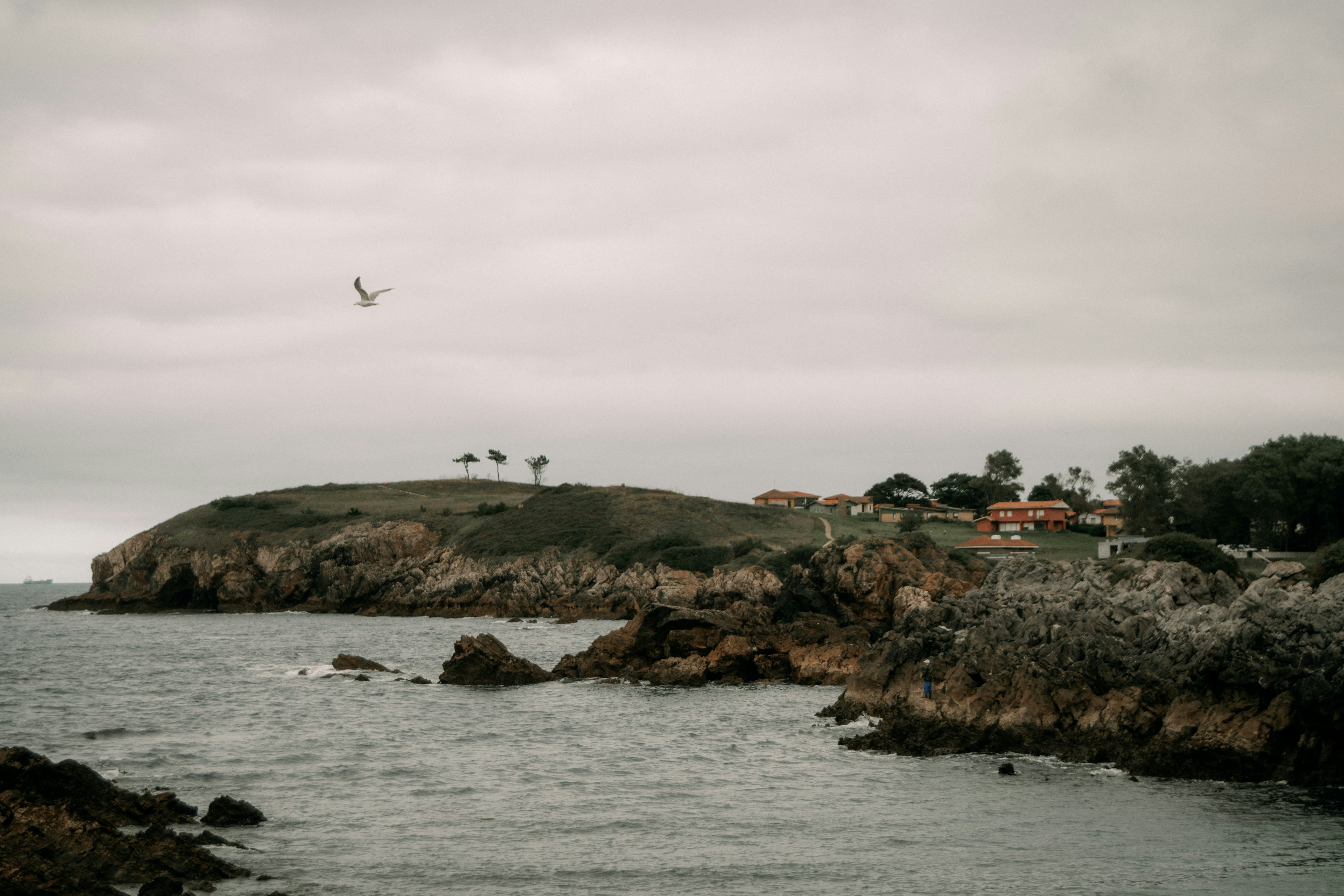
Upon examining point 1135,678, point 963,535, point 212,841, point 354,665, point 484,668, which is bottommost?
point 354,665

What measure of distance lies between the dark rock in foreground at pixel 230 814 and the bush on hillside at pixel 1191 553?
49073mm

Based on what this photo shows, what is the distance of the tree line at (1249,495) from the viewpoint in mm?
85000

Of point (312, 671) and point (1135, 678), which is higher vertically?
point (1135, 678)

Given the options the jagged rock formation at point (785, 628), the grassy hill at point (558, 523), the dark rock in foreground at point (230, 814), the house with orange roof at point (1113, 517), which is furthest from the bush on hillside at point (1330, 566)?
the house with orange roof at point (1113, 517)

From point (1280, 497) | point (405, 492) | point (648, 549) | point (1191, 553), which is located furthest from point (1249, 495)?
point (405, 492)

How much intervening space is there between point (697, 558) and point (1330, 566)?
5950cm

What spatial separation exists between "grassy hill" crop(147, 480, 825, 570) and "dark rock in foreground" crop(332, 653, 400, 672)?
48.0m

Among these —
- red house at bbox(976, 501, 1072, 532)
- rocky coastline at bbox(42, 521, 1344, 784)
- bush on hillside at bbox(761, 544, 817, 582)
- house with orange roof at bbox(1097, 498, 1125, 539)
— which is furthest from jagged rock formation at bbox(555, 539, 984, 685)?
red house at bbox(976, 501, 1072, 532)

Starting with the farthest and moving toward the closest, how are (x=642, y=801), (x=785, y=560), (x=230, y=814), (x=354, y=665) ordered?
(x=785, y=560), (x=354, y=665), (x=642, y=801), (x=230, y=814)

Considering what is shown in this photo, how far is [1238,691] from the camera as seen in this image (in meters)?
24.8

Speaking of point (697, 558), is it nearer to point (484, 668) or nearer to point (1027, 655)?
point (484, 668)

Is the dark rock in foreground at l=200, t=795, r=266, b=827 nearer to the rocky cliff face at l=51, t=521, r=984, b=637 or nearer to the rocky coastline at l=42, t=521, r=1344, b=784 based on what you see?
the rocky coastline at l=42, t=521, r=1344, b=784

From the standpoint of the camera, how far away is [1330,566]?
4419cm

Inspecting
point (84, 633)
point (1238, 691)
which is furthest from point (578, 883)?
point (84, 633)
